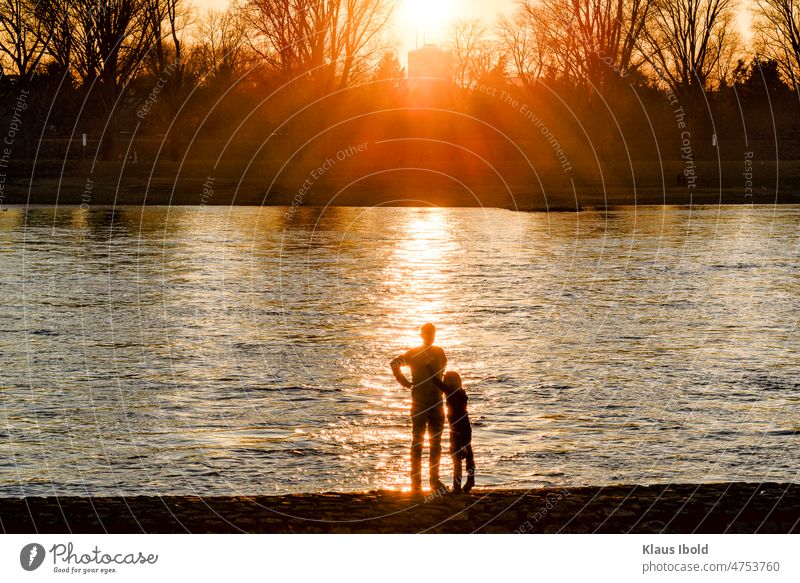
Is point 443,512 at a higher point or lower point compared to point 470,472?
lower

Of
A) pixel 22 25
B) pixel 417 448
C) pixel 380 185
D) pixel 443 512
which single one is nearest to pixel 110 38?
pixel 22 25

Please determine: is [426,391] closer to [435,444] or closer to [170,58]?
[435,444]

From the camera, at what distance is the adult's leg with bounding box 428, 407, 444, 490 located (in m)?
13.2

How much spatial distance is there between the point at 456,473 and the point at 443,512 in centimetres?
128

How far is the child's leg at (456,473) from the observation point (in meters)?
13.0

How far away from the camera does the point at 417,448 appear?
1366 centimetres

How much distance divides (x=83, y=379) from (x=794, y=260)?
2795 cm

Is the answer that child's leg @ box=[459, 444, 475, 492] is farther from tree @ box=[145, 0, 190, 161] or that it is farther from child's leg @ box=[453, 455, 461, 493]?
tree @ box=[145, 0, 190, 161]

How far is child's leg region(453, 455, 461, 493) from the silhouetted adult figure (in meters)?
0.24

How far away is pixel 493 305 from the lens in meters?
29.7

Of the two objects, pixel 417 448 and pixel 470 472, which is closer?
pixel 470 472

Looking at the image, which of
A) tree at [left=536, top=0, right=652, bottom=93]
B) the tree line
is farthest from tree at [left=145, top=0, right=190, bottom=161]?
tree at [left=536, top=0, right=652, bottom=93]

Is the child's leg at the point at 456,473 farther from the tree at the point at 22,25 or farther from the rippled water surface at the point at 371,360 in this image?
the tree at the point at 22,25

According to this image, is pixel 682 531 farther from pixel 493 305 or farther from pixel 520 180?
pixel 520 180
